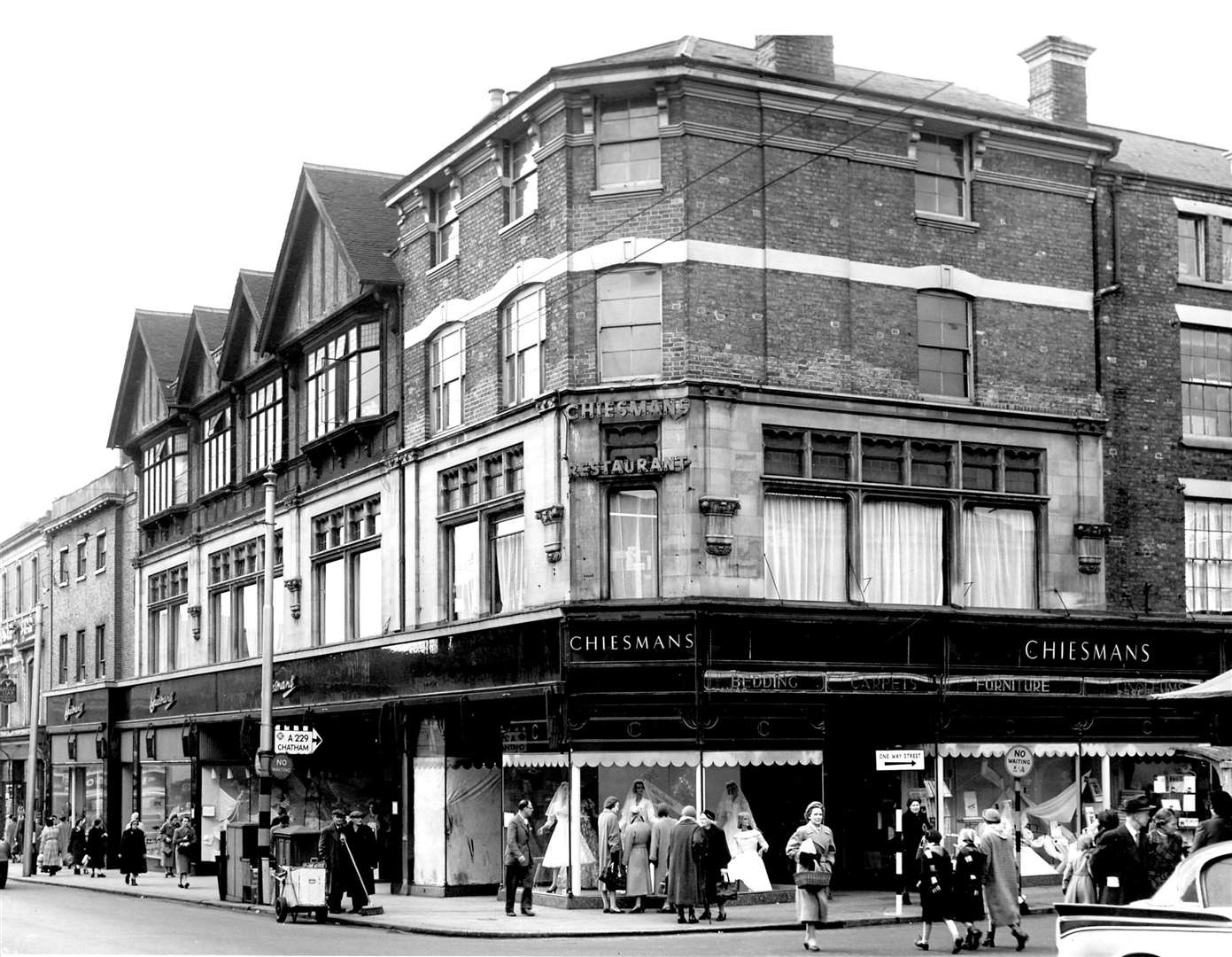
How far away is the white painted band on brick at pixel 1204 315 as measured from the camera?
3234 cm

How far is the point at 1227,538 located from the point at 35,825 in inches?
1556

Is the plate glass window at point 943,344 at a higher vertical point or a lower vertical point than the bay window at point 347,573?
higher

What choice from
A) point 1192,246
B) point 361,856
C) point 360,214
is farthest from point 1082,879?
point 360,214

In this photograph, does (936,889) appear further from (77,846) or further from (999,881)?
(77,846)

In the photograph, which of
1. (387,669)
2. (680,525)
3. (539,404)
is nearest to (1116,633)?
(680,525)

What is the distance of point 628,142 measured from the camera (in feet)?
93.6

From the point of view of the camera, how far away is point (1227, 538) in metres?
32.5

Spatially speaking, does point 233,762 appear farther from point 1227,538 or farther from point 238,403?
point 1227,538

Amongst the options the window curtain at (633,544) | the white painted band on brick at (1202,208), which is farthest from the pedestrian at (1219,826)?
the white painted band on brick at (1202,208)

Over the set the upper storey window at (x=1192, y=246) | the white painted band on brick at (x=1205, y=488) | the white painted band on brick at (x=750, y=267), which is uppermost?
the upper storey window at (x=1192, y=246)

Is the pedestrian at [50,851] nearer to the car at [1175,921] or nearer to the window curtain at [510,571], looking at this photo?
the window curtain at [510,571]

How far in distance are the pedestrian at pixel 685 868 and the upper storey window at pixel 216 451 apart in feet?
74.8

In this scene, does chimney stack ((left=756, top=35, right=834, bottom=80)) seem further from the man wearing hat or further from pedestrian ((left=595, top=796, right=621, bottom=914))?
the man wearing hat

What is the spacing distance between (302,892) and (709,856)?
637 centimetres
